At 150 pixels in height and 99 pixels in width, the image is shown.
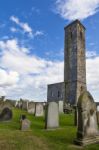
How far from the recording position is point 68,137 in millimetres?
9938

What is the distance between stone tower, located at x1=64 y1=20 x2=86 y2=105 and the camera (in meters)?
46.3

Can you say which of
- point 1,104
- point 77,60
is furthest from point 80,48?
point 1,104

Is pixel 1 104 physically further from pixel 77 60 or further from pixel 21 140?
pixel 77 60

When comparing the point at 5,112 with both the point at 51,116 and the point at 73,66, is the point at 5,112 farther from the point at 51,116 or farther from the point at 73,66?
the point at 73,66

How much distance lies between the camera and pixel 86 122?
9.15 meters

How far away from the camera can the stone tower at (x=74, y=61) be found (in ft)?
152

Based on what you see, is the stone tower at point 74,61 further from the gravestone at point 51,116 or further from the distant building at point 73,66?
the gravestone at point 51,116

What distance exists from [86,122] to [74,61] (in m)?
39.2

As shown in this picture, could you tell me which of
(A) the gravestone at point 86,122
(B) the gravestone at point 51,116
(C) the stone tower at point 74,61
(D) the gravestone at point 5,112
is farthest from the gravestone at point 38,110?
(C) the stone tower at point 74,61

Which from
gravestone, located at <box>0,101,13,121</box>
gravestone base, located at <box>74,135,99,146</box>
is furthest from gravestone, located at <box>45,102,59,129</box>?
gravestone base, located at <box>74,135,99,146</box>

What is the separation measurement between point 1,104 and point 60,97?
3351 cm

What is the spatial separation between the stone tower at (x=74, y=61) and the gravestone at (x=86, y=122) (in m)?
35.8

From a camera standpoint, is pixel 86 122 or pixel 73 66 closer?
pixel 86 122

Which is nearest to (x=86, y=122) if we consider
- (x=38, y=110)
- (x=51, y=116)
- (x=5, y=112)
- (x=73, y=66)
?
(x=51, y=116)
